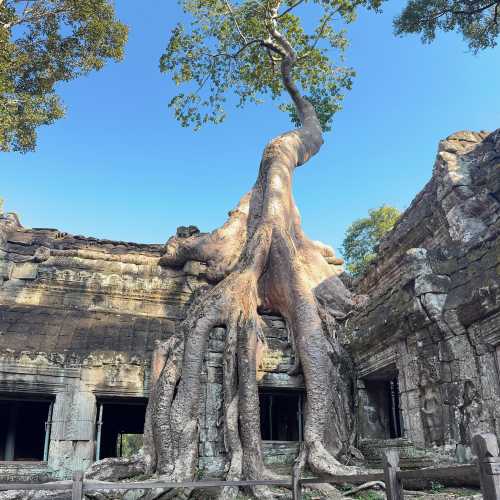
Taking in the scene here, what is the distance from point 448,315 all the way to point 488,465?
3.09 metres

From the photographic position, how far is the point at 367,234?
2072cm

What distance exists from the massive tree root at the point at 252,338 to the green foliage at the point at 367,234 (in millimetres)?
10911

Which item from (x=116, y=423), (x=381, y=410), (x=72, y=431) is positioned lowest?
(x=72, y=431)

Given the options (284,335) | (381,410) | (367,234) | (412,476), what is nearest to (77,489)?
(412,476)

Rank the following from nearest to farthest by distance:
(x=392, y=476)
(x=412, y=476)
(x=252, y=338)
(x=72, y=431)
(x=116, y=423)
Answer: (x=412, y=476), (x=392, y=476), (x=252, y=338), (x=72, y=431), (x=116, y=423)

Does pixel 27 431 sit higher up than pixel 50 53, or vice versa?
pixel 50 53

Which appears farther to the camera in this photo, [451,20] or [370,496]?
[451,20]

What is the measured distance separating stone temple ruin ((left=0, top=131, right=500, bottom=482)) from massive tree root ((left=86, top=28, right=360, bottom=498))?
0.28 metres

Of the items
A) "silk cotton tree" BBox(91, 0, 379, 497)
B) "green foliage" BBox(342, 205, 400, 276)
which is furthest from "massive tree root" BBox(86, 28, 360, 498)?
"green foliage" BBox(342, 205, 400, 276)

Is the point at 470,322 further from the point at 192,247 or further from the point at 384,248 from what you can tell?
the point at 192,247

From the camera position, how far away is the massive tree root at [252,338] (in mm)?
5980

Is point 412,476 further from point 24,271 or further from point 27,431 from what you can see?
point 27,431

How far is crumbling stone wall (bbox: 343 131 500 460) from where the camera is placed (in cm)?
491

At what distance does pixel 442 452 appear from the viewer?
5039mm
